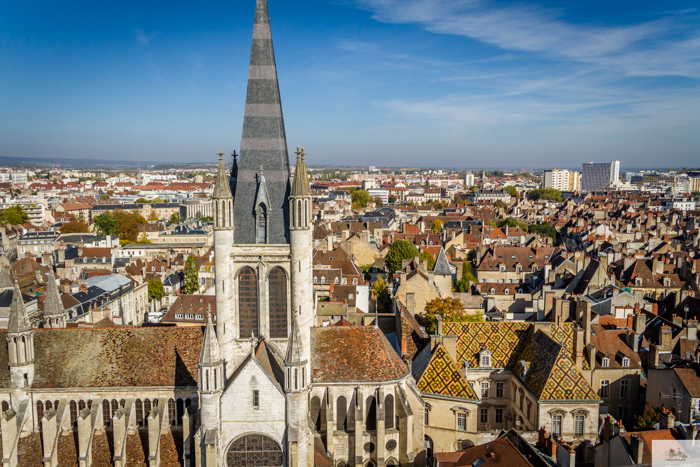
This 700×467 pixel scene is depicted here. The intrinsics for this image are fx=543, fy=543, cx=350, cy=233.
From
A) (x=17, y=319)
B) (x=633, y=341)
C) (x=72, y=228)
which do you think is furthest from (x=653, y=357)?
(x=72, y=228)

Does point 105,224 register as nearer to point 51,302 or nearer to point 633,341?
point 51,302

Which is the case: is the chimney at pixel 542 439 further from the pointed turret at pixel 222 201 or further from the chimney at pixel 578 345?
the pointed turret at pixel 222 201

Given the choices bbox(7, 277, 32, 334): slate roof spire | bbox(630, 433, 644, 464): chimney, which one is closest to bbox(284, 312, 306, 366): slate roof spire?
bbox(7, 277, 32, 334): slate roof spire

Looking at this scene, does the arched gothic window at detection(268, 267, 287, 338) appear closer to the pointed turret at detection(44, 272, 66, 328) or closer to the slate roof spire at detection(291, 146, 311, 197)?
the slate roof spire at detection(291, 146, 311, 197)

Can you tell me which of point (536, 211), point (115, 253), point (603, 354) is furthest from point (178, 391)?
point (536, 211)

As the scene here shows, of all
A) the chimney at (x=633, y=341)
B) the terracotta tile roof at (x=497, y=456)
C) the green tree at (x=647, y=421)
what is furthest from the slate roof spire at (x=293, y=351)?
the chimney at (x=633, y=341)

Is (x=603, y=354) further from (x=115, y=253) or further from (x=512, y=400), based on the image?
(x=115, y=253)

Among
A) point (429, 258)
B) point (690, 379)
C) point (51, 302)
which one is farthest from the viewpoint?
point (429, 258)
